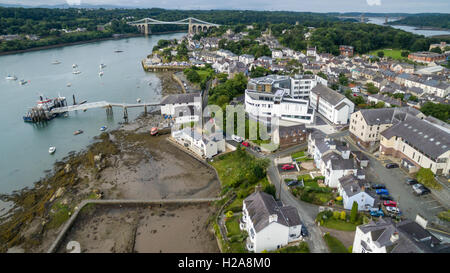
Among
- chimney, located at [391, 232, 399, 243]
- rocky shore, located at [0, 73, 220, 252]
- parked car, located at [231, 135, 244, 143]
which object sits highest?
chimney, located at [391, 232, 399, 243]

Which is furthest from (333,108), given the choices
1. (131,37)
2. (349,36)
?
(131,37)

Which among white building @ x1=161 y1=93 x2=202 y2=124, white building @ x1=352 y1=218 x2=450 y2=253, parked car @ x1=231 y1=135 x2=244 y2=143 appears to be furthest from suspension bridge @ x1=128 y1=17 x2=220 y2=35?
white building @ x1=352 y1=218 x2=450 y2=253

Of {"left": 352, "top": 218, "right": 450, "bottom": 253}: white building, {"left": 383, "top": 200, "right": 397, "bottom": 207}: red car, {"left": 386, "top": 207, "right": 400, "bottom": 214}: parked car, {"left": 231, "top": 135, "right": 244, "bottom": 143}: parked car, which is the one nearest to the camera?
{"left": 352, "top": 218, "right": 450, "bottom": 253}: white building

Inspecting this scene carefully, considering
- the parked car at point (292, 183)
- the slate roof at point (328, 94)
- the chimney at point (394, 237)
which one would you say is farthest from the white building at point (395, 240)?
the slate roof at point (328, 94)

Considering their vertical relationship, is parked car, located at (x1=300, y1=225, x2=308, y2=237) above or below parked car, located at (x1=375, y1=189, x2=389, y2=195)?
below

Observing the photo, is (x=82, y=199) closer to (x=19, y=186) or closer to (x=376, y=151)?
(x=19, y=186)

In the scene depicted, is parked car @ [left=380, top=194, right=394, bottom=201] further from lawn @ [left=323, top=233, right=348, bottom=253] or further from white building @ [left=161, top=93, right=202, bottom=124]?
white building @ [left=161, top=93, right=202, bottom=124]

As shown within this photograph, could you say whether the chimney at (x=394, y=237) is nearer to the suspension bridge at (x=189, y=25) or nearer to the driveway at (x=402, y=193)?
the driveway at (x=402, y=193)
